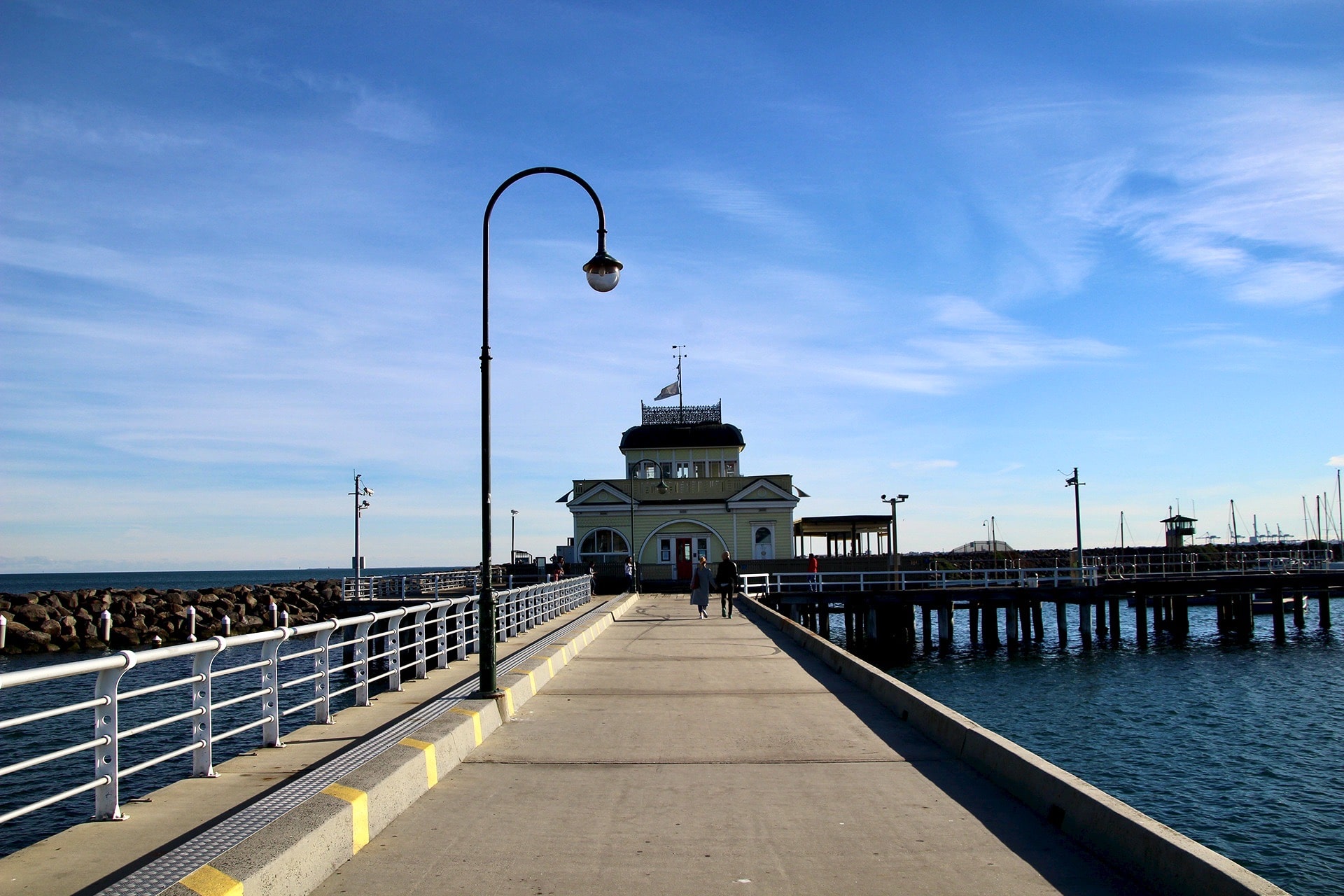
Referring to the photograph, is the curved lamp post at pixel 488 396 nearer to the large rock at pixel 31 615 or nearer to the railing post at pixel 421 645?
the railing post at pixel 421 645

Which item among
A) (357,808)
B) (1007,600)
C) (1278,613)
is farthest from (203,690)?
(1278,613)

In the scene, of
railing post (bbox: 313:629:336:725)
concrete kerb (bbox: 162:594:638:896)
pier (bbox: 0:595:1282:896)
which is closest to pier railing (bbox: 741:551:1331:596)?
pier (bbox: 0:595:1282:896)

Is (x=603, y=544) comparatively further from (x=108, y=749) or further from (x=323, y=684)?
(x=108, y=749)

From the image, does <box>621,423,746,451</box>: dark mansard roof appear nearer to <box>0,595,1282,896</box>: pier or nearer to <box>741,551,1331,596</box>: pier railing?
<box>741,551,1331,596</box>: pier railing

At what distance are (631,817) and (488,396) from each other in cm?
569

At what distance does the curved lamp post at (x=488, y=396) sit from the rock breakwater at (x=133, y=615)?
28.3 meters

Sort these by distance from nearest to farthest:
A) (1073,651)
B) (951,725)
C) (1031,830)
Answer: (1031,830)
(951,725)
(1073,651)

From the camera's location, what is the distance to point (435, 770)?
7.77 meters

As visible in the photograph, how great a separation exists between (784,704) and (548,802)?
522cm

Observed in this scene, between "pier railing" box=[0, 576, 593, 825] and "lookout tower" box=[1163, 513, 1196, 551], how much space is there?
53.3m

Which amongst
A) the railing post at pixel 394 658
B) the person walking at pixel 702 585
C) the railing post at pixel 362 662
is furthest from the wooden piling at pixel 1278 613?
the railing post at pixel 362 662

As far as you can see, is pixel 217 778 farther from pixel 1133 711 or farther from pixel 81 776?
pixel 1133 711

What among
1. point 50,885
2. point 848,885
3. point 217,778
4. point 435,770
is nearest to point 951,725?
point 848,885

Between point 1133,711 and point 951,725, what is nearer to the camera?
point 951,725
